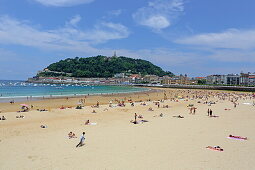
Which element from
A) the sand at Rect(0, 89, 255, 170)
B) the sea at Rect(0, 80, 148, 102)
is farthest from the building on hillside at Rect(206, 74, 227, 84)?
the sand at Rect(0, 89, 255, 170)

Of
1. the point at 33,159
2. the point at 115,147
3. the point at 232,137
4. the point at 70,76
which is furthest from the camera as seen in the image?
the point at 70,76

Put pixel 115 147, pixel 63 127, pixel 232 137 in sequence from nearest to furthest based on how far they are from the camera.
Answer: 1. pixel 115 147
2. pixel 232 137
3. pixel 63 127

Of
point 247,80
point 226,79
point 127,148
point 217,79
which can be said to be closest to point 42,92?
point 127,148

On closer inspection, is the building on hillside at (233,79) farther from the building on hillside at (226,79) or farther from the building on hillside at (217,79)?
the building on hillside at (217,79)

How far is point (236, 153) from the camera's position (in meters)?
8.20

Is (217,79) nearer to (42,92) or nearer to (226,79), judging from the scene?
(226,79)

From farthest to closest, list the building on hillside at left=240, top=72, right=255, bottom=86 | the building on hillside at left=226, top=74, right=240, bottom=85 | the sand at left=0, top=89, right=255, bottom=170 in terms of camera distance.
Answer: the building on hillside at left=226, top=74, right=240, bottom=85
the building on hillside at left=240, top=72, right=255, bottom=86
the sand at left=0, top=89, right=255, bottom=170

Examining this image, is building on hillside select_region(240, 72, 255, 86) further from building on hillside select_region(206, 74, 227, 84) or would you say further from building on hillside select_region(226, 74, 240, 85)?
building on hillside select_region(206, 74, 227, 84)

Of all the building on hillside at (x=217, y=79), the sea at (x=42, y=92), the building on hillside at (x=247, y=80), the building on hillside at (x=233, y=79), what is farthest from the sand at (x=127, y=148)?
the building on hillside at (x=217, y=79)

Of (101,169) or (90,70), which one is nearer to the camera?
(101,169)

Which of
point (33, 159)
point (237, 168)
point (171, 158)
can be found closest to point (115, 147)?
point (171, 158)

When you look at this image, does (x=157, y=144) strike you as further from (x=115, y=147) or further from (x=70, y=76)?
(x=70, y=76)

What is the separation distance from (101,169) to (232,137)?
288 inches

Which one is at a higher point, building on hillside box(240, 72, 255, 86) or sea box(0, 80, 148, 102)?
building on hillside box(240, 72, 255, 86)
